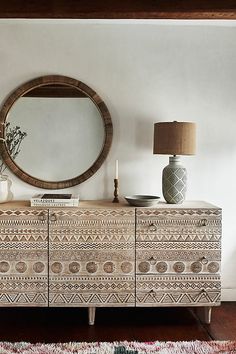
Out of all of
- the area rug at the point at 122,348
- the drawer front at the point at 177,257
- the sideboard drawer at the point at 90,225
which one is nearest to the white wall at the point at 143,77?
the sideboard drawer at the point at 90,225

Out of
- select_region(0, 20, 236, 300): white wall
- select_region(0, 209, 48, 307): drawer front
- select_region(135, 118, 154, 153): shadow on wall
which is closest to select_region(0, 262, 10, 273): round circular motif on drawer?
select_region(0, 209, 48, 307): drawer front

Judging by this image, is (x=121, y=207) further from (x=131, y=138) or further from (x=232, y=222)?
(x=232, y=222)

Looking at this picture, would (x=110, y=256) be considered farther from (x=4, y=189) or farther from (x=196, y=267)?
(x=4, y=189)

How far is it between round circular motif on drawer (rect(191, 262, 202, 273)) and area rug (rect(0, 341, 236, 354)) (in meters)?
0.49

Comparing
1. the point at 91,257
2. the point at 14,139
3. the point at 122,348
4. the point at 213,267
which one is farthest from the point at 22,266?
the point at 213,267

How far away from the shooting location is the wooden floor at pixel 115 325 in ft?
8.51

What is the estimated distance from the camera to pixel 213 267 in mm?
2766

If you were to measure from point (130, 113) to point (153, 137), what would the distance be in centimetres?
29

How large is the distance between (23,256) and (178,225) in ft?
3.78

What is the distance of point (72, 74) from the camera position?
3148 millimetres

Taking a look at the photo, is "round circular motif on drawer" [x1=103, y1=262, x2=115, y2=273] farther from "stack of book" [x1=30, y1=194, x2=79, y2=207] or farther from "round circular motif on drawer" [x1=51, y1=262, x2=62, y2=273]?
"stack of book" [x1=30, y1=194, x2=79, y2=207]

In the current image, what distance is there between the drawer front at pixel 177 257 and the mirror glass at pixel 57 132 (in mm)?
903

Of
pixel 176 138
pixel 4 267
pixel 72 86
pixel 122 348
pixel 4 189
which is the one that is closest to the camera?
pixel 122 348

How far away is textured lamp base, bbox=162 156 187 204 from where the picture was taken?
2.90 metres
